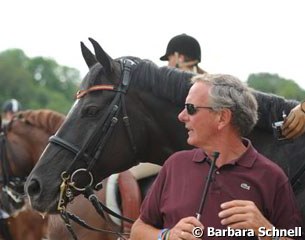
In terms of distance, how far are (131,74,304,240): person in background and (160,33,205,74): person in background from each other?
2.99 meters

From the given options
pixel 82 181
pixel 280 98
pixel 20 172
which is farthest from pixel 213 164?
pixel 20 172

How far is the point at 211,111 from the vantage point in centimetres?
311

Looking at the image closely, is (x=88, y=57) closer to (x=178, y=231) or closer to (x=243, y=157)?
(x=243, y=157)

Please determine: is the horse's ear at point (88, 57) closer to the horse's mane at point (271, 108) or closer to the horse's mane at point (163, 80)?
the horse's mane at point (163, 80)

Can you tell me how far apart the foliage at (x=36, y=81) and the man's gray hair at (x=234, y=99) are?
82.0 m

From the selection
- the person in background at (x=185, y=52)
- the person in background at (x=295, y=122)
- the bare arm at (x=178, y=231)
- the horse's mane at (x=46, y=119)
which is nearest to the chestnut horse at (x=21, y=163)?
the horse's mane at (x=46, y=119)

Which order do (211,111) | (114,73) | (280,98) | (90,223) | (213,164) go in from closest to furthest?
1. (213,164)
2. (211,111)
3. (280,98)
4. (114,73)
5. (90,223)

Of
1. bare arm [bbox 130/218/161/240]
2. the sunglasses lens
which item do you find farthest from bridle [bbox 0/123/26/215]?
the sunglasses lens

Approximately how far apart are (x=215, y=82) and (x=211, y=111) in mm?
157

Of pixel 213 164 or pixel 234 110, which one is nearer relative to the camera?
pixel 213 164

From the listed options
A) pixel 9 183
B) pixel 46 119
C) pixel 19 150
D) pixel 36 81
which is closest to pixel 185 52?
pixel 46 119

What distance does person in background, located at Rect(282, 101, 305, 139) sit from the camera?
3527 mm

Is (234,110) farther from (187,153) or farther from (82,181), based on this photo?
(82,181)

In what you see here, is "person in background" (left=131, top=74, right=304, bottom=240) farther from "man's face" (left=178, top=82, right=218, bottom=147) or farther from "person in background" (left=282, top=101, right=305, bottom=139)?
"person in background" (left=282, top=101, right=305, bottom=139)
